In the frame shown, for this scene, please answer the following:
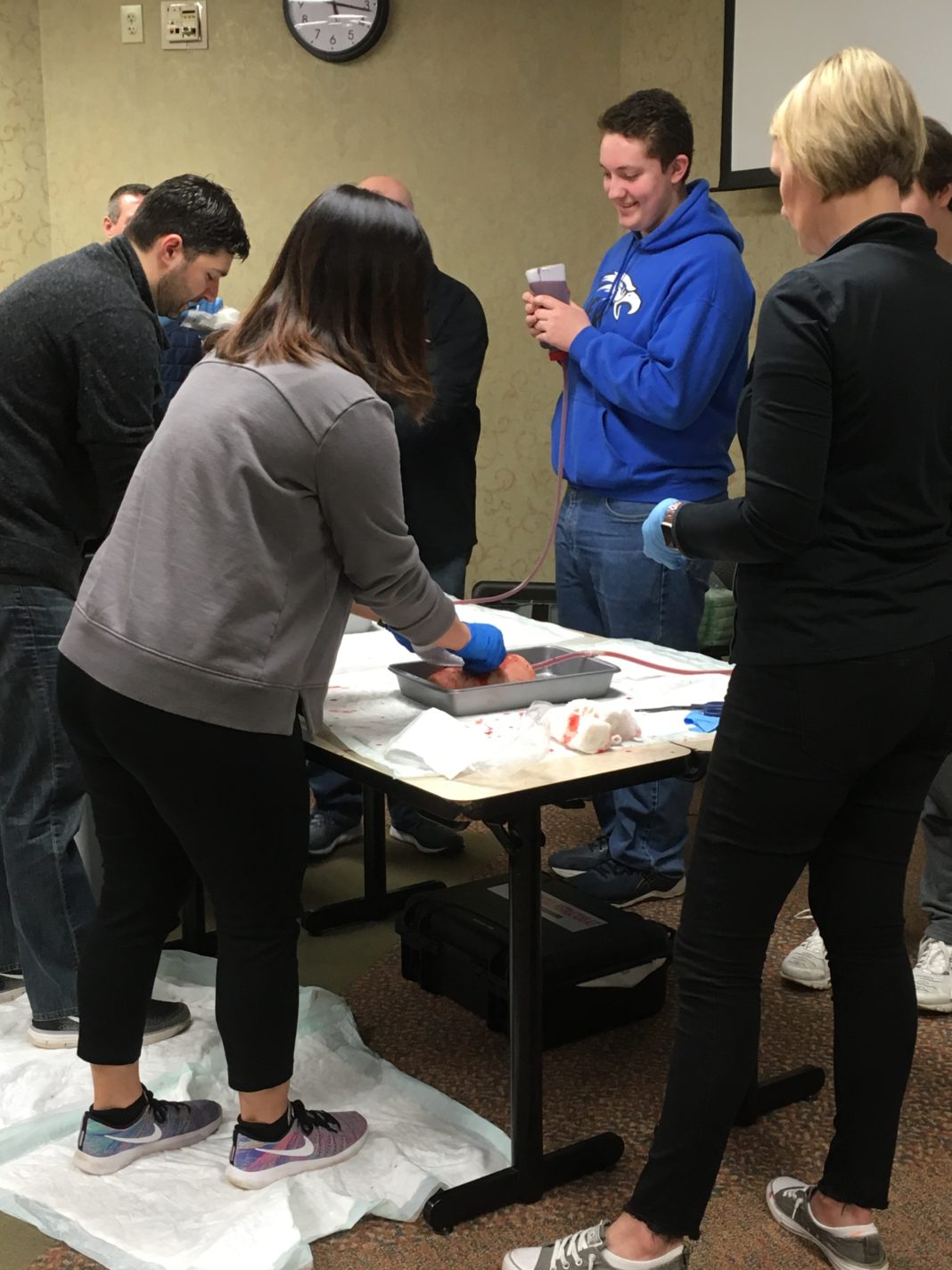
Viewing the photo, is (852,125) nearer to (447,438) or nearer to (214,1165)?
(214,1165)

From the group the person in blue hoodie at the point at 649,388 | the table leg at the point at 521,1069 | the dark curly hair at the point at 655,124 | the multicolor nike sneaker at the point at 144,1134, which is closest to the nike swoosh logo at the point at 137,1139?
the multicolor nike sneaker at the point at 144,1134

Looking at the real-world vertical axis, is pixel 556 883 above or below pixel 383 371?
below

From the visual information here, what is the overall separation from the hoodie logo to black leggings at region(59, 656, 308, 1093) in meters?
1.37

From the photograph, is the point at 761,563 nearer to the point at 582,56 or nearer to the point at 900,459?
the point at 900,459

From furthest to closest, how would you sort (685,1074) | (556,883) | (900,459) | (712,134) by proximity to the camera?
(712,134) < (556,883) < (685,1074) < (900,459)

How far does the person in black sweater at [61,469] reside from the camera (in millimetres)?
1895

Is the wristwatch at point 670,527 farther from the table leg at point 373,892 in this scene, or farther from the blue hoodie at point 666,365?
the table leg at point 373,892

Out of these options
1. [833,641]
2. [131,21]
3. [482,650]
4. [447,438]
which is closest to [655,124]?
[447,438]

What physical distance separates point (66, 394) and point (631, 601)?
1172 mm

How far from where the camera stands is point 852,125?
50.4 inches

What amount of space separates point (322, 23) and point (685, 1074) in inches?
141

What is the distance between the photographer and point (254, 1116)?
66.8 inches

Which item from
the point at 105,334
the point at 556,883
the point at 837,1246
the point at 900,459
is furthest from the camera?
the point at 556,883

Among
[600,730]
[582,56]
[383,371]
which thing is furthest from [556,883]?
[582,56]
